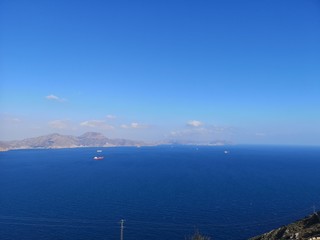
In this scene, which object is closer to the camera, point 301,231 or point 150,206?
point 301,231

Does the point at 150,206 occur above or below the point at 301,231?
below

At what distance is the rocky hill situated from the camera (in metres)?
44.5

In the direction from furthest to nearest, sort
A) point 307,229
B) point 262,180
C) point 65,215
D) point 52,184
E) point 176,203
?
point 262,180 < point 52,184 < point 176,203 < point 65,215 < point 307,229

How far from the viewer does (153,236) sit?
6919 centimetres

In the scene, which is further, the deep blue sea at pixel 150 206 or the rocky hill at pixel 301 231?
the deep blue sea at pixel 150 206

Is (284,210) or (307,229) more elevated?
(307,229)

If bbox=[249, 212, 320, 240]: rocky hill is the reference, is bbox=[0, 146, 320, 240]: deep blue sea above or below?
below

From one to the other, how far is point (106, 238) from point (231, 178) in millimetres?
97705

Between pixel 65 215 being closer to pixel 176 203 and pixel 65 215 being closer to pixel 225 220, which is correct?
pixel 176 203

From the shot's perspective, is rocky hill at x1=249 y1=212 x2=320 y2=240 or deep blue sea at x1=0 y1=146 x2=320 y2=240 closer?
rocky hill at x1=249 y1=212 x2=320 y2=240

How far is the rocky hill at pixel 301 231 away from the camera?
1753 inches

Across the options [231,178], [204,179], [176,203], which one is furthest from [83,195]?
[231,178]

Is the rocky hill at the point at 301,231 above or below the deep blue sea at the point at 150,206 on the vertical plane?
above

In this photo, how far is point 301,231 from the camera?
48094mm
